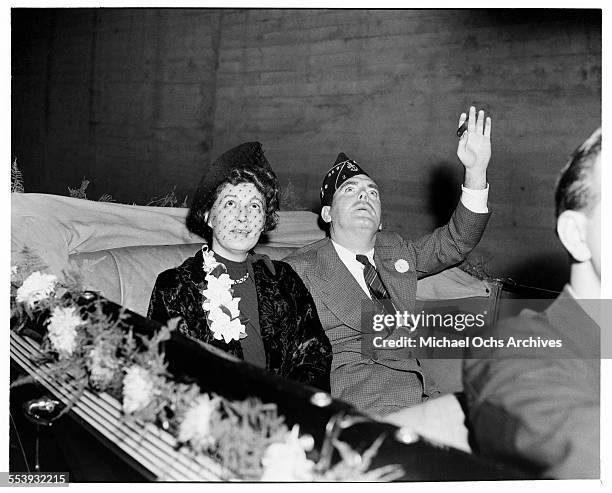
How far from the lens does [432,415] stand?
0.90m

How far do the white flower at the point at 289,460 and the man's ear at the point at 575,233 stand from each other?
1.30ft

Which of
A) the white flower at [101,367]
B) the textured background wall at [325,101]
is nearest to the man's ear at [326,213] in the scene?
the textured background wall at [325,101]

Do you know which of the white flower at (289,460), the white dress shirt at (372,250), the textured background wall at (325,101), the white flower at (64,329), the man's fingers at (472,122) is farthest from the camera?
the textured background wall at (325,101)

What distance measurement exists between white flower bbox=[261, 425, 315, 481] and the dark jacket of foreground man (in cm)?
20

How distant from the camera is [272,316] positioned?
122 centimetres

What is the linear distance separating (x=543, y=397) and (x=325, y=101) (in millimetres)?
1646

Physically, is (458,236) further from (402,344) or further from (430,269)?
(402,344)

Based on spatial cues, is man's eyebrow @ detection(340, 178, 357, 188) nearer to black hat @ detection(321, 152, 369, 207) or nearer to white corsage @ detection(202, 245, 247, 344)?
black hat @ detection(321, 152, 369, 207)

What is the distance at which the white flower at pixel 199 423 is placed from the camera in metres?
0.90

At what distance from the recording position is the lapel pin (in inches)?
55.4

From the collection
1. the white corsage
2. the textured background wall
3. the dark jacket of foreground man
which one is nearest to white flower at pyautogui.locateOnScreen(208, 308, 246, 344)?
the white corsage

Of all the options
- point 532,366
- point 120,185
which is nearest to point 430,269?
point 532,366

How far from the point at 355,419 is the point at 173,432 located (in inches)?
9.9

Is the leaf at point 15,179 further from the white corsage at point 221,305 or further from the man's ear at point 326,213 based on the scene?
the man's ear at point 326,213
